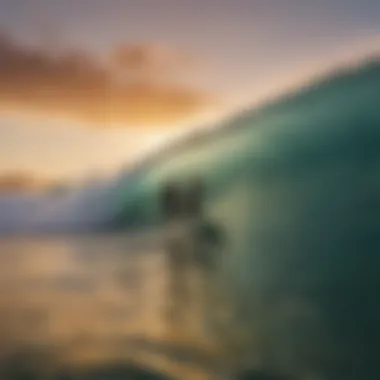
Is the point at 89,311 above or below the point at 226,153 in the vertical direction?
below

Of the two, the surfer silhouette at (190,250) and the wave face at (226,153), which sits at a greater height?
the wave face at (226,153)

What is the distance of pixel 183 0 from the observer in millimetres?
1020

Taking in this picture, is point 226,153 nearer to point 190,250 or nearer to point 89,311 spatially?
point 190,250

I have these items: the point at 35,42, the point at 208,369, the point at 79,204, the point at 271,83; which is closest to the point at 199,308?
the point at 208,369

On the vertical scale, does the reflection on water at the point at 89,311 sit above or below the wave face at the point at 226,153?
below

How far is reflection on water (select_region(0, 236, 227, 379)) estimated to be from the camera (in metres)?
0.96

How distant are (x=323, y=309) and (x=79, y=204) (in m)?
0.39

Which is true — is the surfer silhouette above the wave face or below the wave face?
below

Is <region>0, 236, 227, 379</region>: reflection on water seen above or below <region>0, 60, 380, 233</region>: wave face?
below

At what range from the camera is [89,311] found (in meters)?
0.97

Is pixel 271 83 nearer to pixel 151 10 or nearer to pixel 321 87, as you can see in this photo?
pixel 321 87

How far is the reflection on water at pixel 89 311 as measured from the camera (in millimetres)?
958

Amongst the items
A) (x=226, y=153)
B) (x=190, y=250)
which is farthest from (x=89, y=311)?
(x=226, y=153)

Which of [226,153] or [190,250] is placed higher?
[226,153]
